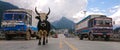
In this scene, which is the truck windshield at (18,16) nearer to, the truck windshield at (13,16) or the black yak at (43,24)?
the truck windshield at (13,16)

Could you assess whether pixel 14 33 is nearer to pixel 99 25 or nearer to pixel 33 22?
pixel 33 22

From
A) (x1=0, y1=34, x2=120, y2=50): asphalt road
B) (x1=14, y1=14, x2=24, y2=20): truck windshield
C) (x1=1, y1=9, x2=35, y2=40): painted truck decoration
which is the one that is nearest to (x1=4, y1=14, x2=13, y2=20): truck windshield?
(x1=1, y1=9, x2=35, y2=40): painted truck decoration

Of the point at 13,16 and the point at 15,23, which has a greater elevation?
the point at 13,16

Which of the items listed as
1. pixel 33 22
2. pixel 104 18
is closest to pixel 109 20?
pixel 104 18

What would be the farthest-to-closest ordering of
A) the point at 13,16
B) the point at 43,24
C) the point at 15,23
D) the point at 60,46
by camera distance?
1. the point at 13,16
2. the point at 15,23
3. the point at 43,24
4. the point at 60,46

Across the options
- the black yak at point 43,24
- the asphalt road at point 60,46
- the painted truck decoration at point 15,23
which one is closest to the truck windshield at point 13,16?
the painted truck decoration at point 15,23

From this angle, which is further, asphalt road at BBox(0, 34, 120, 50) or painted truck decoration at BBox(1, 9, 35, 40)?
painted truck decoration at BBox(1, 9, 35, 40)

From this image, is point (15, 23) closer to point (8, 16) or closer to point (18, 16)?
point (18, 16)

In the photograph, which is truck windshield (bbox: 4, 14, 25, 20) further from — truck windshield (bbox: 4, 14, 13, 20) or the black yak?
the black yak

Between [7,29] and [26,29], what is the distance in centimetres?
201

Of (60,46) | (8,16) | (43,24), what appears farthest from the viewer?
(8,16)

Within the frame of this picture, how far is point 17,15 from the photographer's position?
109 feet

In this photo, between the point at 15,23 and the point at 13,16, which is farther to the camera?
the point at 13,16

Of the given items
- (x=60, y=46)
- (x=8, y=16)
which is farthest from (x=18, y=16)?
(x=60, y=46)
